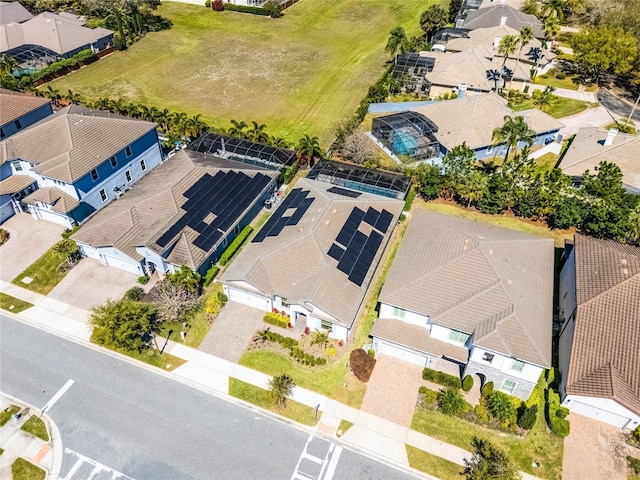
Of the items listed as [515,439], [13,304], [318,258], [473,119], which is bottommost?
[13,304]

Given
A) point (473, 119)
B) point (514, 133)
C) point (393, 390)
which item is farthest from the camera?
point (473, 119)

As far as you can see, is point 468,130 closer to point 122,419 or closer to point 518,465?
point 518,465

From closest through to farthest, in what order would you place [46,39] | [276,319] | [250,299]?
1. [276,319]
2. [250,299]
3. [46,39]

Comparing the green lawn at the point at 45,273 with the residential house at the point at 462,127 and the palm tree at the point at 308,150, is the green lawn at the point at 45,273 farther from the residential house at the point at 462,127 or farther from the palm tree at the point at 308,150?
the residential house at the point at 462,127

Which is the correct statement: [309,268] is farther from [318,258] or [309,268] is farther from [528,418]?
[528,418]

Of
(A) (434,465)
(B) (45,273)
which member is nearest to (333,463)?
(A) (434,465)

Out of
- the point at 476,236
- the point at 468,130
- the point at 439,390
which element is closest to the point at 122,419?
the point at 439,390

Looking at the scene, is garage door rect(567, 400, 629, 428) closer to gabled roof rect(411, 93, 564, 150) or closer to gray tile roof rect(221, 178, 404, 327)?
gray tile roof rect(221, 178, 404, 327)

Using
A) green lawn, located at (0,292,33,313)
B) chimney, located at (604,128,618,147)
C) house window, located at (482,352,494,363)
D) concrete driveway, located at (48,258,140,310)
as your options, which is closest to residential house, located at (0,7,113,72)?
concrete driveway, located at (48,258,140,310)
